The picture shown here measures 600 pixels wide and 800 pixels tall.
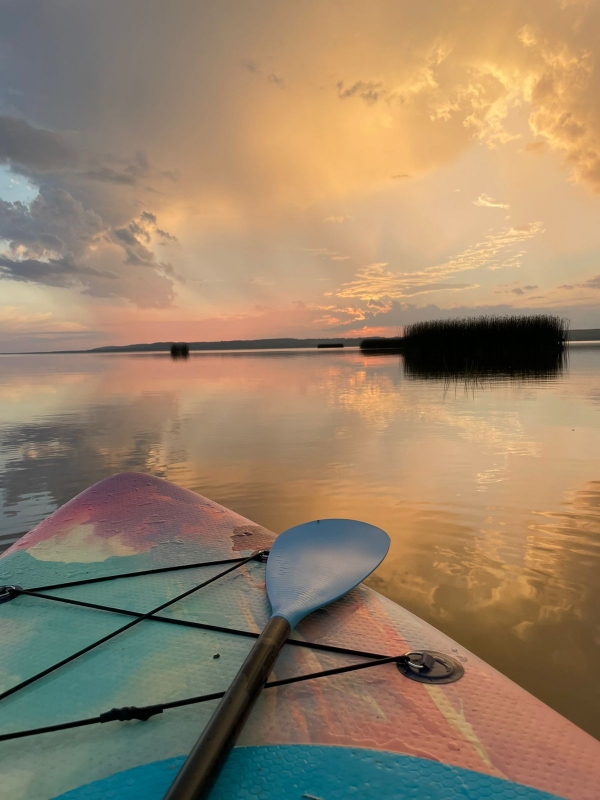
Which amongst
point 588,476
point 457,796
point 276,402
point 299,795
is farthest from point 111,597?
point 276,402

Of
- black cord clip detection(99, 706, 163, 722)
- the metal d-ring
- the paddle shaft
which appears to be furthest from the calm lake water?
black cord clip detection(99, 706, 163, 722)

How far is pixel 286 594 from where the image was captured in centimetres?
194

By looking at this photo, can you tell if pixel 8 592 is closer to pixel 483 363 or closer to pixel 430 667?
pixel 430 667

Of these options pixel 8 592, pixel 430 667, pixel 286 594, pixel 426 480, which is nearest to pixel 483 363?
pixel 426 480

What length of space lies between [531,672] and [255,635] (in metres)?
1.23

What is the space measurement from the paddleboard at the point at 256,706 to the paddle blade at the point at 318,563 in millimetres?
70

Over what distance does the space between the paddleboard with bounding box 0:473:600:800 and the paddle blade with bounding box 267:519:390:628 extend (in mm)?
70

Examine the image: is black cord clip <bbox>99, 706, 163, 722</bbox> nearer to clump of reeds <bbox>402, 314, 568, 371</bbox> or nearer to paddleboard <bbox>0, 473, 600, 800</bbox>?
paddleboard <bbox>0, 473, 600, 800</bbox>

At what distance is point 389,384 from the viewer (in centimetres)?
1377

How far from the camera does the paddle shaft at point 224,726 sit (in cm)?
102

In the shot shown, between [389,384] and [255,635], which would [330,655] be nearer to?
[255,635]

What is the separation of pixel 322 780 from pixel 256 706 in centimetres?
30

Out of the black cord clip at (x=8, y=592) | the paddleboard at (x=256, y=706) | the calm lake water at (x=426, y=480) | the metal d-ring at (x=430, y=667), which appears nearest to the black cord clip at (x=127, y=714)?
the paddleboard at (x=256, y=706)

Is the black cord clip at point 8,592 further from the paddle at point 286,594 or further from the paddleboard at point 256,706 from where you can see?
the paddle at point 286,594
